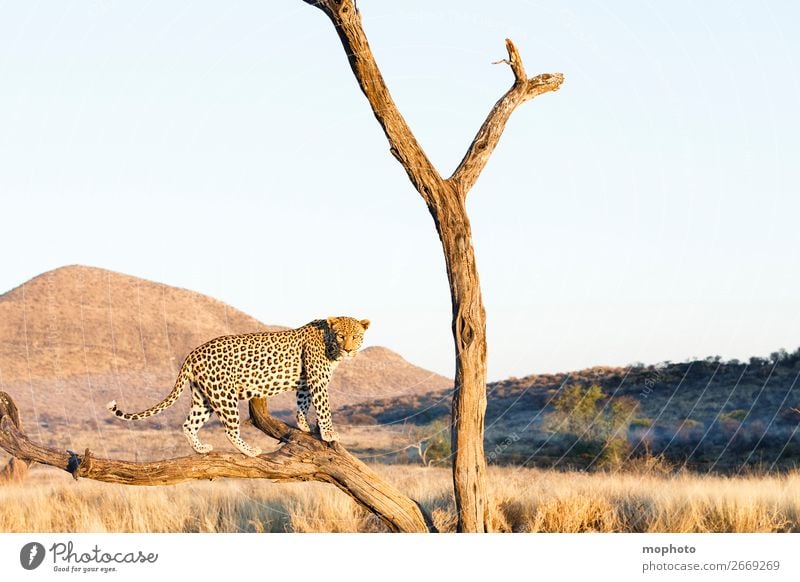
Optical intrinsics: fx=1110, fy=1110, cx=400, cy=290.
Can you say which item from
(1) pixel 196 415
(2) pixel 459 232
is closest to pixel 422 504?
(2) pixel 459 232

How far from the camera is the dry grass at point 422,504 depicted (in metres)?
13.1

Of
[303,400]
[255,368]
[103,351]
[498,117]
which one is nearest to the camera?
[255,368]

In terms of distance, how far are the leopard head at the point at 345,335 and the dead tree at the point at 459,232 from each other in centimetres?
121

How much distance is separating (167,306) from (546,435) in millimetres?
16335

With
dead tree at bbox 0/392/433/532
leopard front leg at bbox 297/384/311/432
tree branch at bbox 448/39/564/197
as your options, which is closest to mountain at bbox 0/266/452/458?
dead tree at bbox 0/392/433/532

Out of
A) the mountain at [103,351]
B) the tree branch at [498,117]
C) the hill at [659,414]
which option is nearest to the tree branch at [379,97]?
the tree branch at [498,117]

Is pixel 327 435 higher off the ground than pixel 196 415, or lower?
lower

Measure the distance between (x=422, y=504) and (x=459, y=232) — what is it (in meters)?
4.53

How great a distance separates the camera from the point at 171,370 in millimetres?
36875

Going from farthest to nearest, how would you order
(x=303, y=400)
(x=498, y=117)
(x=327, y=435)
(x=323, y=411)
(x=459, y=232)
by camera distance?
1. (x=498, y=117)
2. (x=459, y=232)
3. (x=327, y=435)
4. (x=303, y=400)
5. (x=323, y=411)

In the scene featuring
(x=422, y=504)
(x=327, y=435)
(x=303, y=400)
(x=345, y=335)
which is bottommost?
(x=422, y=504)

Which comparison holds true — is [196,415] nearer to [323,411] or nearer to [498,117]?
[323,411]

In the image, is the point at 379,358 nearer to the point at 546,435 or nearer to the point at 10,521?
the point at 546,435

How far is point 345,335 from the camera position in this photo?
32.7ft
